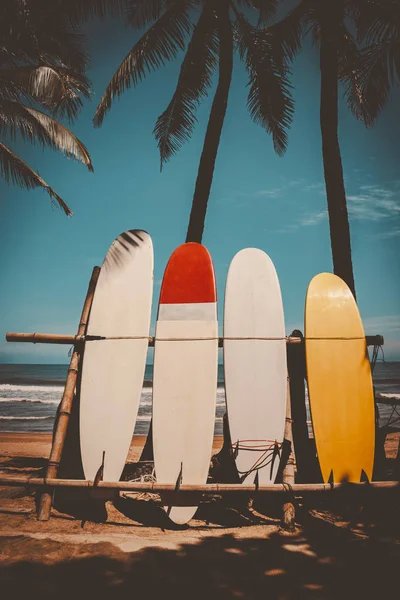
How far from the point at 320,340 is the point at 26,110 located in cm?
662

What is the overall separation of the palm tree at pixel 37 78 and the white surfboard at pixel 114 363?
13.4ft

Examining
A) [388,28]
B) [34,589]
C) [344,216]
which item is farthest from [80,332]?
[388,28]

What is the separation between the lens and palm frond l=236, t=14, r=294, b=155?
5.38 metres

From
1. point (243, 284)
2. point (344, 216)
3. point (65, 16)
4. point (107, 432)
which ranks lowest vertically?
point (107, 432)

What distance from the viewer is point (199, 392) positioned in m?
3.17

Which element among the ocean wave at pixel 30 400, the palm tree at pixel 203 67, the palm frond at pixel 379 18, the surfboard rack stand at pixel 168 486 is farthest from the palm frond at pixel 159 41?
the ocean wave at pixel 30 400

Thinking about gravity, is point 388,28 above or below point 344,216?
above

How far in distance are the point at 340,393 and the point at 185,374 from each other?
4.19 feet

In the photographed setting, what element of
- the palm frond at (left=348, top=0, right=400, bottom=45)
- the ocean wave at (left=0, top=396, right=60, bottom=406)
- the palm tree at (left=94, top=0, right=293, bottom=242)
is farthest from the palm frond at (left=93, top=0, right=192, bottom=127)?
the ocean wave at (left=0, top=396, right=60, bottom=406)

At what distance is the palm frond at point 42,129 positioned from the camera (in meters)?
6.80

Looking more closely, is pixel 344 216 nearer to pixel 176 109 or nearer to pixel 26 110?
pixel 176 109

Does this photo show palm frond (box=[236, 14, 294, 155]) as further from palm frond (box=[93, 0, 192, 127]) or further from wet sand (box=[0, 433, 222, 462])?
wet sand (box=[0, 433, 222, 462])

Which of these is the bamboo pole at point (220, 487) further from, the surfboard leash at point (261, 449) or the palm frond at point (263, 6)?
the palm frond at point (263, 6)

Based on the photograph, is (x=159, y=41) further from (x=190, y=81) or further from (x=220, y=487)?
(x=220, y=487)
